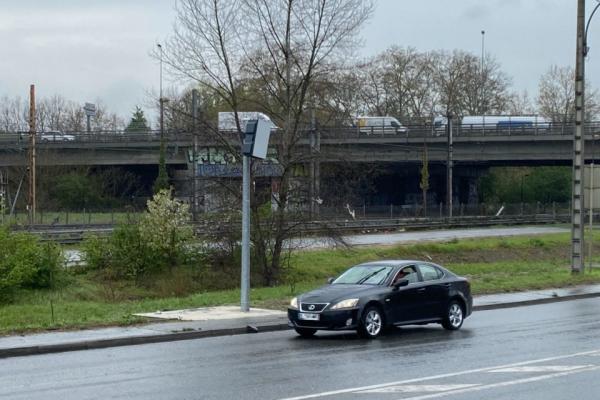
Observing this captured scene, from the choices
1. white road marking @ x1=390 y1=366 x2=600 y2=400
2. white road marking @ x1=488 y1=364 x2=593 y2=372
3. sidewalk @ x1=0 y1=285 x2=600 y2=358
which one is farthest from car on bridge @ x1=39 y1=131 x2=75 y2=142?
white road marking @ x1=390 y1=366 x2=600 y2=400

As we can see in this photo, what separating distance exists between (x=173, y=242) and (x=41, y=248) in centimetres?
582

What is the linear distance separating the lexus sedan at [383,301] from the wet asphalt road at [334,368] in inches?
13.6

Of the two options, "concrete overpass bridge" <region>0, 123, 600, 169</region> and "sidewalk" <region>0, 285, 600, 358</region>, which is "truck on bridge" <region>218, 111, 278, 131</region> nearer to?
"sidewalk" <region>0, 285, 600, 358</region>

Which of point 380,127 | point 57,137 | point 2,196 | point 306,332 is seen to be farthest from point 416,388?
point 57,137

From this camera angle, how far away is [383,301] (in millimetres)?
18500

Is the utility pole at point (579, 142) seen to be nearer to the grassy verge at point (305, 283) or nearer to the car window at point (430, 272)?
the grassy verge at point (305, 283)

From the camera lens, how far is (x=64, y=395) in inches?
464

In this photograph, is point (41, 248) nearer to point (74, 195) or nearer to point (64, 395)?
point (64, 395)

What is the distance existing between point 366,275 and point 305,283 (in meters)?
15.4

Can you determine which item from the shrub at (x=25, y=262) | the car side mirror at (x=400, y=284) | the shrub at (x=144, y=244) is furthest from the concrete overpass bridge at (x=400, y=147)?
the car side mirror at (x=400, y=284)

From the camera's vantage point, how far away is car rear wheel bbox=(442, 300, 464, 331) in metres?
19.9

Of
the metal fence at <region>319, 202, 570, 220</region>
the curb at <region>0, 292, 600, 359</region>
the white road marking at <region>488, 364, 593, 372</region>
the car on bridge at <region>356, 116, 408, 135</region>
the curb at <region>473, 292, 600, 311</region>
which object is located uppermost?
the car on bridge at <region>356, 116, 408, 135</region>

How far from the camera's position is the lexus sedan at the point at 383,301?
18.0 meters

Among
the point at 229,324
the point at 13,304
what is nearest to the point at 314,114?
the point at 13,304
